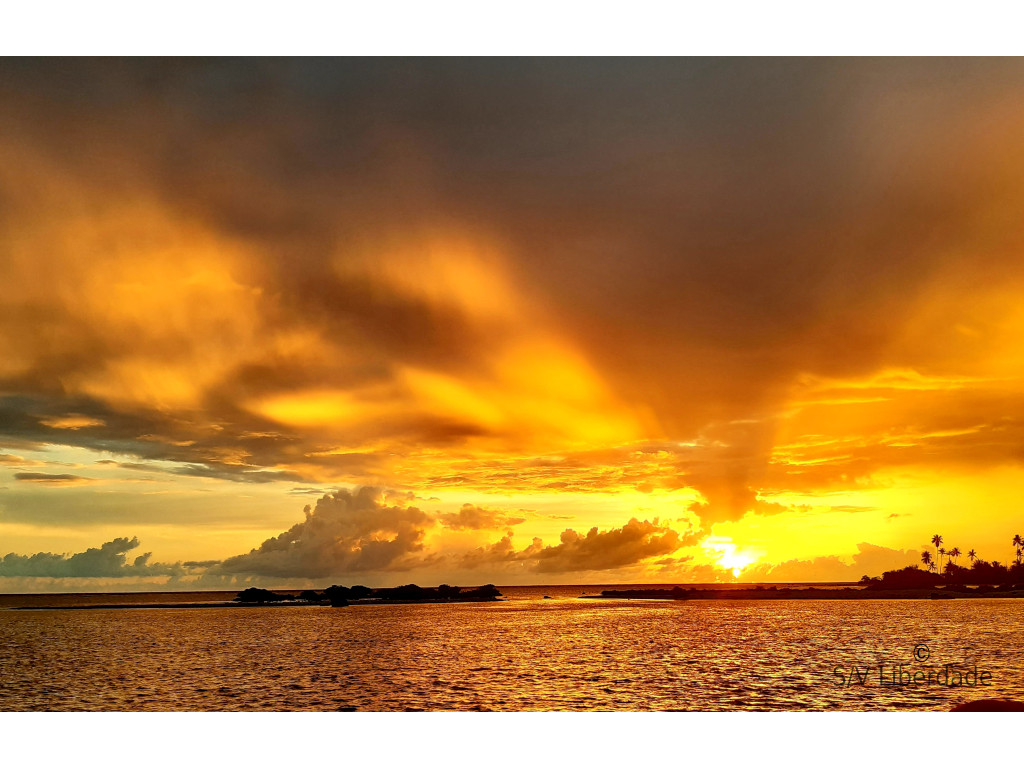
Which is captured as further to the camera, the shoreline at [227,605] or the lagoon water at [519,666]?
the shoreline at [227,605]

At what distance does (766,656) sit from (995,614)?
5685cm

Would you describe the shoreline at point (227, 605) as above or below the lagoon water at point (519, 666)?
below

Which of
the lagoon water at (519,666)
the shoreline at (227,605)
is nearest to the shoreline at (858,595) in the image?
the shoreline at (227,605)

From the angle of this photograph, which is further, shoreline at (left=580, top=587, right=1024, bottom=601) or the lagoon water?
shoreline at (left=580, top=587, right=1024, bottom=601)

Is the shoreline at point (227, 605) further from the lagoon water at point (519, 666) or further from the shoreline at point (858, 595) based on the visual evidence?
the lagoon water at point (519, 666)

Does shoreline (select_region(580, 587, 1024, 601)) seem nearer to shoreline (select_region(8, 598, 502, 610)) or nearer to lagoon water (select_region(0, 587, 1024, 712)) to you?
shoreline (select_region(8, 598, 502, 610))

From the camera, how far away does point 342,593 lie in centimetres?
14175

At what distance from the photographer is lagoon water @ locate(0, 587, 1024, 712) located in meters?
30.6

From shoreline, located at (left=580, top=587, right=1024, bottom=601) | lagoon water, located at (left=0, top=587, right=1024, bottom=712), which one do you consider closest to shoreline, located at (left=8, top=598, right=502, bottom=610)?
shoreline, located at (left=580, top=587, right=1024, bottom=601)

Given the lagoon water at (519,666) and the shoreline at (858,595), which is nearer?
the lagoon water at (519,666)

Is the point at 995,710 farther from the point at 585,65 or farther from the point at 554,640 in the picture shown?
the point at 554,640

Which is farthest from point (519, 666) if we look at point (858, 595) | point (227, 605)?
point (858, 595)

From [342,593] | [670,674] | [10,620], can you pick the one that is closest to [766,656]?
[670,674]

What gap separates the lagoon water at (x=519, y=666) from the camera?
30.6 metres
